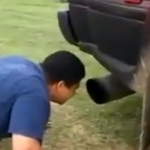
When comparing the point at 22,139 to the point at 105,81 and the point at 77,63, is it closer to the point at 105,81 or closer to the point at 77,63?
the point at 77,63

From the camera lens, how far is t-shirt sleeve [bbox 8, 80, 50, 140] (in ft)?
7.75

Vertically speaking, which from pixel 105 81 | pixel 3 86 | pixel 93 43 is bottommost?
pixel 105 81

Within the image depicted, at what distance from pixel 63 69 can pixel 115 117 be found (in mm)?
1265

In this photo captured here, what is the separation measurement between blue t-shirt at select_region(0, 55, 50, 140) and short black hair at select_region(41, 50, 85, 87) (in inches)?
2.3

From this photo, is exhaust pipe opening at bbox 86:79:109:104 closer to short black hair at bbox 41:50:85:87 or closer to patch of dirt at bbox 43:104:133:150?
patch of dirt at bbox 43:104:133:150

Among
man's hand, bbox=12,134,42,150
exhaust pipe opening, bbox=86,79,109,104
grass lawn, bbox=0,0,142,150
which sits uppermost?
man's hand, bbox=12,134,42,150

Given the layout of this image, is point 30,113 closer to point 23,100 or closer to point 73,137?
point 23,100

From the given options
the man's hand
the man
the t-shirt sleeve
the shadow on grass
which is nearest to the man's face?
the man

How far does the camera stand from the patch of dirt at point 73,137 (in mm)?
3436

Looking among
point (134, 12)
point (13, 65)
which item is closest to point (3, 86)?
point (13, 65)

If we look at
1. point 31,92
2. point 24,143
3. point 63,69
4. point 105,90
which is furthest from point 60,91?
point 105,90

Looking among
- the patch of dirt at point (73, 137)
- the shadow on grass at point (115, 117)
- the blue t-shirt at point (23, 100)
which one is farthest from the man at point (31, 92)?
the shadow on grass at point (115, 117)

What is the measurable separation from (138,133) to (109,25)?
2.70ft

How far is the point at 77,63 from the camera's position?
8.89 feet
